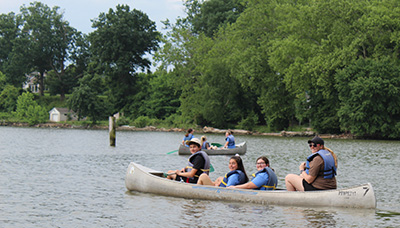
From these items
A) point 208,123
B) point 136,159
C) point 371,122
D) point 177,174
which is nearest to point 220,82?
point 208,123

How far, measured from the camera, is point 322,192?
524 inches

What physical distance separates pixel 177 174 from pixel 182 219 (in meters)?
3.12

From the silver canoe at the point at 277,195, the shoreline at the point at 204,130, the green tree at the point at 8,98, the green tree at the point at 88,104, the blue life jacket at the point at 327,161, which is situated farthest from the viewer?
the green tree at the point at 8,98

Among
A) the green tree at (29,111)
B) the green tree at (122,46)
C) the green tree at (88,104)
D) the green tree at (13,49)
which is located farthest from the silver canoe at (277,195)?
the green tree at (13,49)

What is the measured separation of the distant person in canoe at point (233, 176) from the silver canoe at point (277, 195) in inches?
9.0

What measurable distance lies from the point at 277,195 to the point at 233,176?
1.24 metres

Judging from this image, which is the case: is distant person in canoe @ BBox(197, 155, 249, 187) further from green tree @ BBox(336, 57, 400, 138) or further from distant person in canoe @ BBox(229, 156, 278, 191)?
green tree @ BBox(336, 57, 400, 138)

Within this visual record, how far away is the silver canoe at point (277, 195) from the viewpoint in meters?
13.3

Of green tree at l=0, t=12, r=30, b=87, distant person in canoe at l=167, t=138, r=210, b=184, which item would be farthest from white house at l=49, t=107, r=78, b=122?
distant person in canoe at l=167, t=138, r=210, b=184

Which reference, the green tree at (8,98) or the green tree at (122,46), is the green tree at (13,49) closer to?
the green tree at (8,98)

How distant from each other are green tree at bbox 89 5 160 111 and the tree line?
0.18 meters

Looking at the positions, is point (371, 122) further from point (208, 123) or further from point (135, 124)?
point (135, 124)

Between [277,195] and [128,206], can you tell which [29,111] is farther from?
[277,195]

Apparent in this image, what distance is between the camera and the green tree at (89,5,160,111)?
84.0 m
